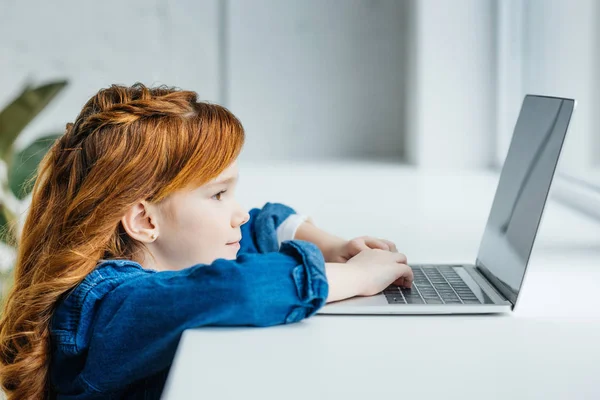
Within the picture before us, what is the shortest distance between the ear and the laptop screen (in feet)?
1.21

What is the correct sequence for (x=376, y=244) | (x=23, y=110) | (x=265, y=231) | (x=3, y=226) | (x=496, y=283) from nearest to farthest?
(x=496, y=283)
(x=376, y=244)
(x=265, y=231)
(x=3, y=226)
(x=23, y=110)

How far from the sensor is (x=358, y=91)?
2.94 metres

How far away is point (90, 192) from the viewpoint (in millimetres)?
876

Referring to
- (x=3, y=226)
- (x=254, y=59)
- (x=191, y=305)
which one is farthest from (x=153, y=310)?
(x=254, y=59)

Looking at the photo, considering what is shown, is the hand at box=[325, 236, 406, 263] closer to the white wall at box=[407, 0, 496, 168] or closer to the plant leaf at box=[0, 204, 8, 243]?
the plant leaf at box=[0, 204, 8, 243]

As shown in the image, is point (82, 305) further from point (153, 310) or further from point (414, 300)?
point (414, 300)

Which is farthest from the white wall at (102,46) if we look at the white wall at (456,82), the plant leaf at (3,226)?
the plant leaf at (3,226)

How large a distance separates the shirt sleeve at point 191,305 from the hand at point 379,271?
95 millimetres

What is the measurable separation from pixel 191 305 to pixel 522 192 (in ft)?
1.31

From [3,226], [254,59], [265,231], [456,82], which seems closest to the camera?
[265,231]

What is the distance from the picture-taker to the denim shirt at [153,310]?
29.4 inches

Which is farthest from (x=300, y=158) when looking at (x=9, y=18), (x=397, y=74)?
(x=9, y=18)

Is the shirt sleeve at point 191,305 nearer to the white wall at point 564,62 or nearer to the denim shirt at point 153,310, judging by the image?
the denim shirt at point 153,310

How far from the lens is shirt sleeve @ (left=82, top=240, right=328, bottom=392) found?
29.3 inches
